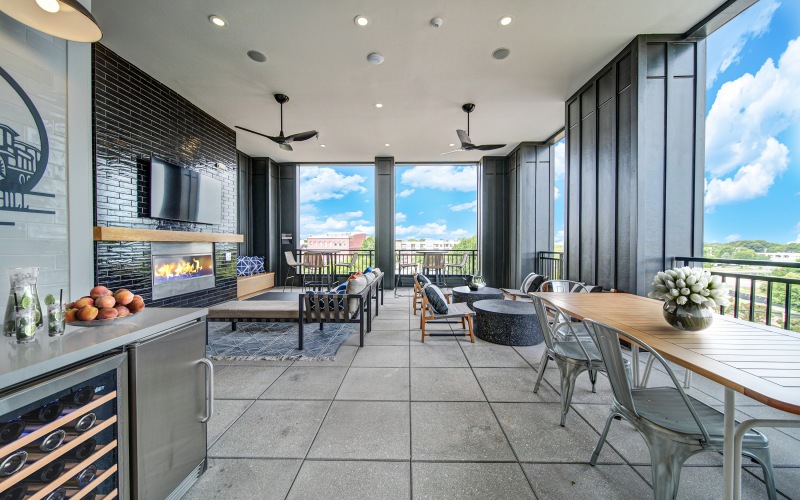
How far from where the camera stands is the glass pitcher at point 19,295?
107 cm

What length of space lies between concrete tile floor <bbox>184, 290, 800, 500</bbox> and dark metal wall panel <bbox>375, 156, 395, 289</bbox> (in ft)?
16.0

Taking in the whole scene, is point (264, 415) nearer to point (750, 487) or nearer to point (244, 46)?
point (750, 487)

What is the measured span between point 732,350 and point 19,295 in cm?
288

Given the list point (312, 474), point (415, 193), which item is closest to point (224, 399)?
point (312, 474)

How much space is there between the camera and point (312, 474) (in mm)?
1563

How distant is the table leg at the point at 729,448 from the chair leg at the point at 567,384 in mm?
912

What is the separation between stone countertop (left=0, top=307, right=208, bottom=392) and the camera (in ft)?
2.71

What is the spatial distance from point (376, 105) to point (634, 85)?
342 cm

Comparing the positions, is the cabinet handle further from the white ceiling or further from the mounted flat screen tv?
the mounted flat screen tv

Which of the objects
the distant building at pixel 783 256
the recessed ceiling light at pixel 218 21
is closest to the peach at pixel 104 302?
the recessed ceiling light at pixel 218 21

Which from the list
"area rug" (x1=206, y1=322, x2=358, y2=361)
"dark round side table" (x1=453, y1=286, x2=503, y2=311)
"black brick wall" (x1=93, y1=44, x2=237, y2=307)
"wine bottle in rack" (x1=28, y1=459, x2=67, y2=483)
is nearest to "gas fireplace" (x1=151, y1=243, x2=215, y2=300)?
"black brick wall" (x1=93, y1=44, x2=237, y2=307)

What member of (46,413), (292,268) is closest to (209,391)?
(46,413)

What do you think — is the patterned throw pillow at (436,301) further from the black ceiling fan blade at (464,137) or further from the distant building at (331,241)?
the distant building at (331,241)

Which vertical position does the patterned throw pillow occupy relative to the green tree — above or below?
below
